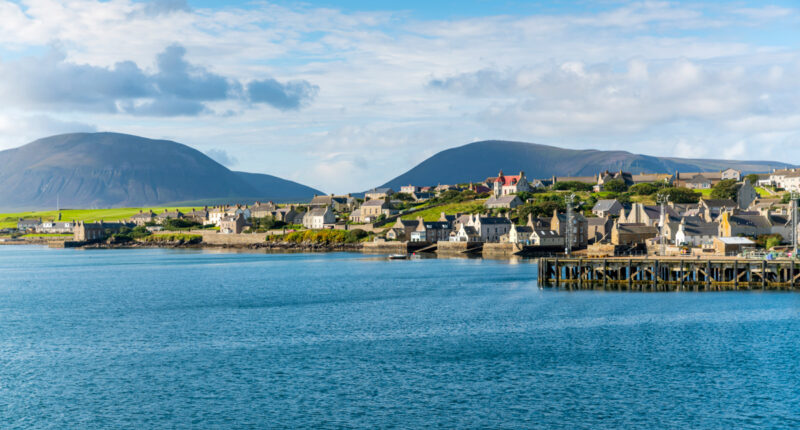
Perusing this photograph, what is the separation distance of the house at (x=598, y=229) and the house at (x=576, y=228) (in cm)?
56

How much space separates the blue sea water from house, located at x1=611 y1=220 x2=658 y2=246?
154ft

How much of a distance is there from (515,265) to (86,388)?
67.4m

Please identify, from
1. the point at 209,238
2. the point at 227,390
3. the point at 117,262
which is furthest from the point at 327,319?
the point at 209,238

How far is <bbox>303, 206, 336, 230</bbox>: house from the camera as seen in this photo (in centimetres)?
16238

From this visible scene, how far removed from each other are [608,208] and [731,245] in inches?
2068

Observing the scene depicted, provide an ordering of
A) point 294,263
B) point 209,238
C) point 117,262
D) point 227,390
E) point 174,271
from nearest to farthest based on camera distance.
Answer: point 227,390
point 174,271
point 294,263
point 117,262
point 209,238

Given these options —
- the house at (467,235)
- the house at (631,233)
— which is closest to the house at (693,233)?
the house at (631,233)

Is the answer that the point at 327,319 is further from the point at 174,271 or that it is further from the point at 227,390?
the point at 174,271

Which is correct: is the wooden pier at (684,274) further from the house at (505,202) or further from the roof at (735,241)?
the house at (505,202)

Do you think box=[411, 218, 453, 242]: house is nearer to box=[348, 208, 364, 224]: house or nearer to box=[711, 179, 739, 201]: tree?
box=[348, 208, 364, 224]: house

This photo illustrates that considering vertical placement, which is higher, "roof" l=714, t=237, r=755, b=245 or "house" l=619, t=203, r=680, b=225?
"house" l=619, t=203, r=680, b=225

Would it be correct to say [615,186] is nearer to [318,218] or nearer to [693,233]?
[318,218]

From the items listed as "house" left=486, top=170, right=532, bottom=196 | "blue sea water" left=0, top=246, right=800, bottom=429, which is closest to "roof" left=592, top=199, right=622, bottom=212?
"house" left=486, top=170, right=532, bottom=196

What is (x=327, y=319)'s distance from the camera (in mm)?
48469
